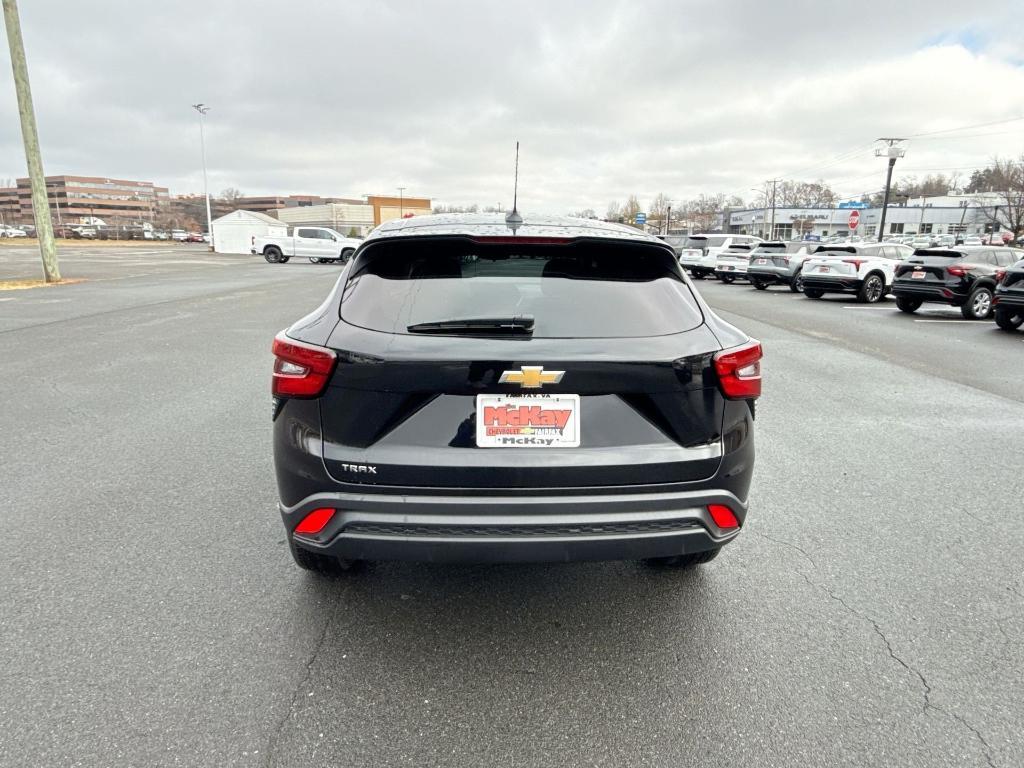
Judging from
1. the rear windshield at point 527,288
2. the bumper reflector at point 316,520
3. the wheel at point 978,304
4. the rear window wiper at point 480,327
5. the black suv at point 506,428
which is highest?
the rear windshield at point 527,288

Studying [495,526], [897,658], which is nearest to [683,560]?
[897,658]

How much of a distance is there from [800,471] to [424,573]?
9.49 feet

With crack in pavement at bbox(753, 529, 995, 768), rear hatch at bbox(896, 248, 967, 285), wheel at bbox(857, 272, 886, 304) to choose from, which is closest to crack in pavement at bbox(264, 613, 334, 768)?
crack in pavement at bbox(753, 529, 995, 768)

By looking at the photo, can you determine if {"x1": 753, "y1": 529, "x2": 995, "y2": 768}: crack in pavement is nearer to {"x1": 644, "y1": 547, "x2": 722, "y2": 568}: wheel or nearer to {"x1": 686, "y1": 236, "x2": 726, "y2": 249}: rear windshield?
{"x1": 644, "y1": 547, "x2": 722, "y2": 568}: wheel

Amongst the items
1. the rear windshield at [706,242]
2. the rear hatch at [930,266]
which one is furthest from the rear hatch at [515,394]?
the rear windshield at [706,242]

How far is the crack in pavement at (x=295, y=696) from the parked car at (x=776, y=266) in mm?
20527

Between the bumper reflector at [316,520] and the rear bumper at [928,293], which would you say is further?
the rear bumper at [928,293]

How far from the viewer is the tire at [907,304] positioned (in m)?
14.6

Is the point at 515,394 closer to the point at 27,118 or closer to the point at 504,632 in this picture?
the point at 504,632

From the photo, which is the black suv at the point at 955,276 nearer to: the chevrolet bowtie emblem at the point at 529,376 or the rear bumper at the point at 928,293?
the rear bumper at the point at 928,293

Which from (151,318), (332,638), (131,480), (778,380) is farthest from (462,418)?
(151,318)

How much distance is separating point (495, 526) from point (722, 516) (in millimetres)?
891

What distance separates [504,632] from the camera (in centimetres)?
260

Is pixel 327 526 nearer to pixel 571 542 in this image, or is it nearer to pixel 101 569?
pixel 571 542
